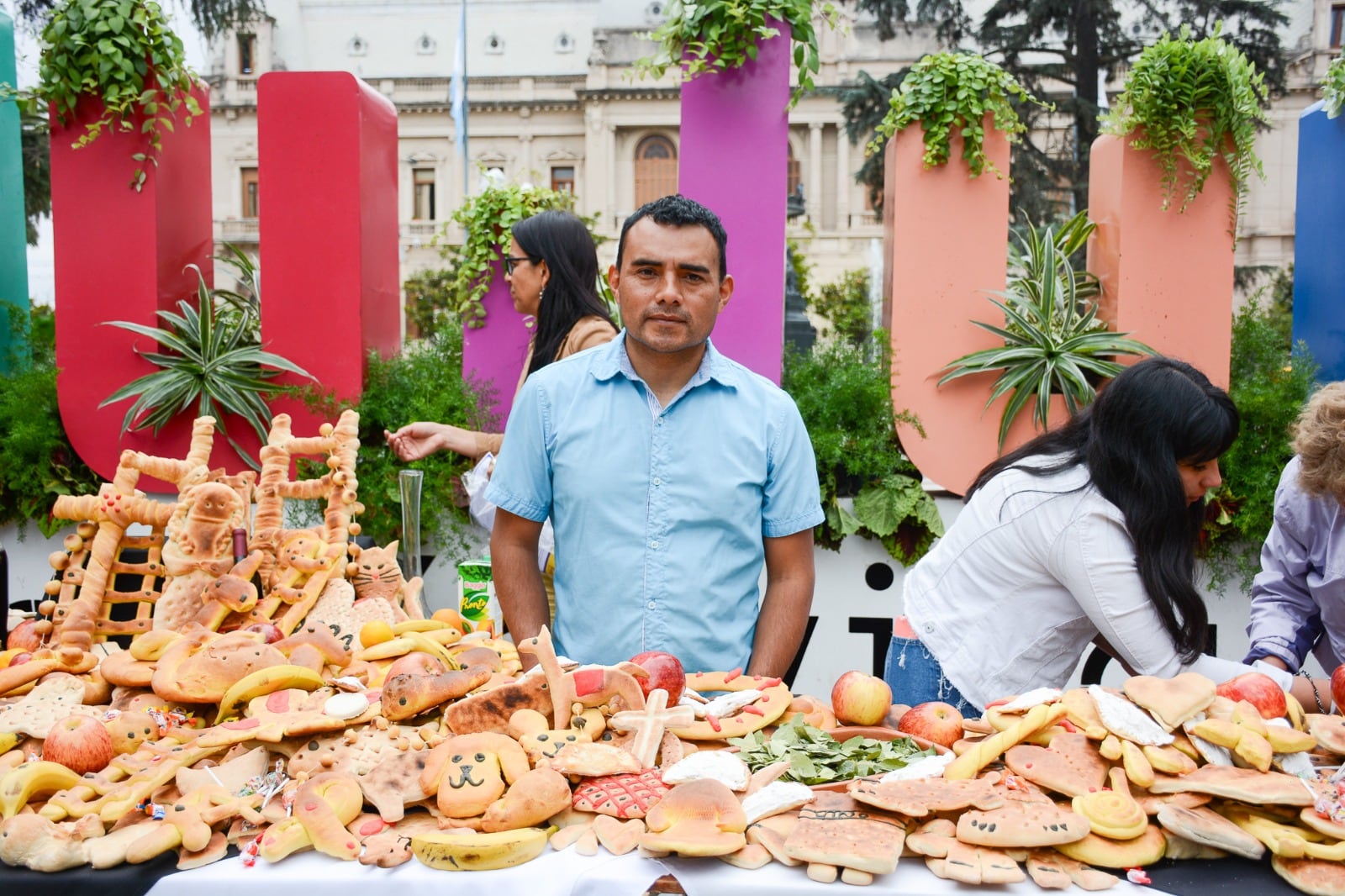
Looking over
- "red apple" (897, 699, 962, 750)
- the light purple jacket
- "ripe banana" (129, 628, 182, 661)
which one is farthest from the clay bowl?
the light purple jacket

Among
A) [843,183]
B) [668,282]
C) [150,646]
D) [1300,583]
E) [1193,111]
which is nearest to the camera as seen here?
[150,646]

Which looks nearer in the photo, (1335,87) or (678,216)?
(678,216)

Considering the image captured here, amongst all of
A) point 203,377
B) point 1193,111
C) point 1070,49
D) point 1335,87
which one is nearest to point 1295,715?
point 1193,111

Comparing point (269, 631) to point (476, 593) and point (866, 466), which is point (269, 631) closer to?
point (476, 593)

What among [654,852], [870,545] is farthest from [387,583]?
[870,545]

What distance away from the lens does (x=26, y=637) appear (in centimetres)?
237

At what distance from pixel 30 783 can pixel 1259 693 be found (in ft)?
6.35

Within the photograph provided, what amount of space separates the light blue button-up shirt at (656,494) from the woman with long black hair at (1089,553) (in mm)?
392

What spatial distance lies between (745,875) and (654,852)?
0.40 ft

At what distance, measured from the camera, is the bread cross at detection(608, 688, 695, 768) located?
152cm

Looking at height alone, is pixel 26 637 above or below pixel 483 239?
below

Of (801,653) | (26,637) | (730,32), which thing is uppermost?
(730,32)

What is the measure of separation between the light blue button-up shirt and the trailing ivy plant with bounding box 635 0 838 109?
2.30m

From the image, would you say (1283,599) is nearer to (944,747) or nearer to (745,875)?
(944,747)
